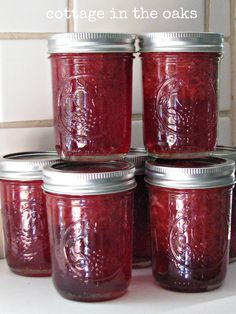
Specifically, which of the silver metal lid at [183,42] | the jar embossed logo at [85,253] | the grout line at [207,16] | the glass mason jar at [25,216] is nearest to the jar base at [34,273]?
the glass mason jar at [25,216]

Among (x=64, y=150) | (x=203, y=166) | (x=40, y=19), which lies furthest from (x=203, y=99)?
(x=40, y=19)

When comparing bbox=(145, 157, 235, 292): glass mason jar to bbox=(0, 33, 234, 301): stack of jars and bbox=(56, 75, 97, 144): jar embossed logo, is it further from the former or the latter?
bbox=(56, 75, 97, 144): jar embossed logo

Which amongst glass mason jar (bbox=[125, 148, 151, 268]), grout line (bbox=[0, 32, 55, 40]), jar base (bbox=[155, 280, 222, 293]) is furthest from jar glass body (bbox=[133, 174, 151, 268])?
grout line (bbox=[0, 32, 55, 40])

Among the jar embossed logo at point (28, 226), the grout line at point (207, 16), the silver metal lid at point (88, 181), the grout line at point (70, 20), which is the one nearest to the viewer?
the silver metal lid at point (88, 181)

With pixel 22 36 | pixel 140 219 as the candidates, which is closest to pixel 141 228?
pixel 140 219

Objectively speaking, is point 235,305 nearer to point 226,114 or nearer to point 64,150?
point 64,150

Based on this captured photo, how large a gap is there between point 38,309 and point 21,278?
4.8 inches

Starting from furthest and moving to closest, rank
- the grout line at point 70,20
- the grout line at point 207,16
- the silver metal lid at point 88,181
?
the grout line at point 207,16, the grout line at point 70,20, the silver metal lid at point 88,181

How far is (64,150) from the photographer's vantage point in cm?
81

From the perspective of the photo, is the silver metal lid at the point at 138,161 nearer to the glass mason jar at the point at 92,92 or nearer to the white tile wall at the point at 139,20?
the glass mason jar at the point at 92,92

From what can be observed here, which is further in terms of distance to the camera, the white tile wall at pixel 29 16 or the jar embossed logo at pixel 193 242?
the white tile wall at pixel 29 16

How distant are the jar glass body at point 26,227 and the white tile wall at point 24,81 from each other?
0.14 metres

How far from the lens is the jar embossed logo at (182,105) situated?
80cm

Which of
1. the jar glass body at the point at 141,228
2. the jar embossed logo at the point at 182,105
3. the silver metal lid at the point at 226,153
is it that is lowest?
the jar glass body at the point at 141,228
